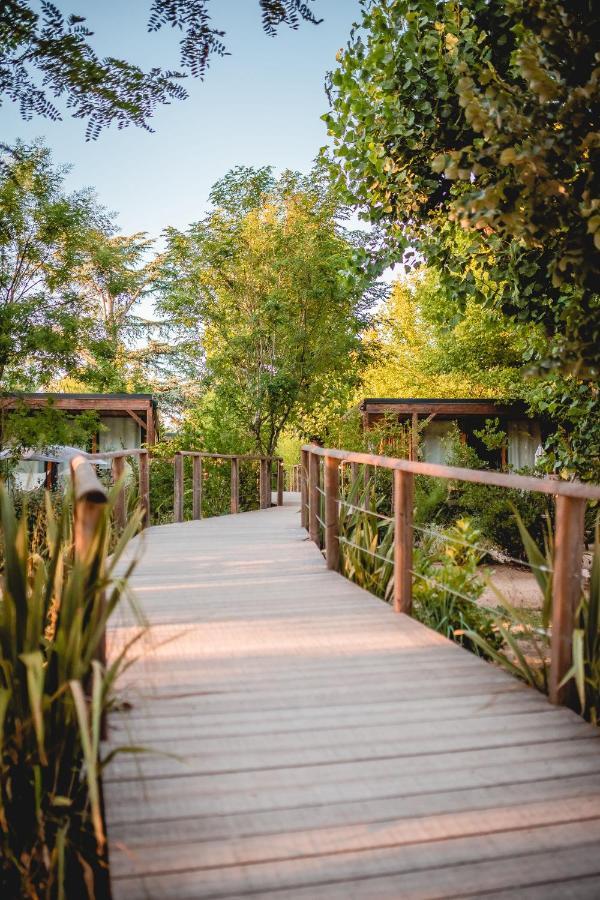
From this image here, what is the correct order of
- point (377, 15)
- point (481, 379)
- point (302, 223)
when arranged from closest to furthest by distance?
point (377, 15) < point (302, 223) < point (481, 379)

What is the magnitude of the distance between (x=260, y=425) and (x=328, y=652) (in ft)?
39.9

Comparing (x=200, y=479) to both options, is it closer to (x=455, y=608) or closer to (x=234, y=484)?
(x=234, y=484)

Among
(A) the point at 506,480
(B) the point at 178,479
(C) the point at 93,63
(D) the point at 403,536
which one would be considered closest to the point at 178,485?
(B) the point at 178,479

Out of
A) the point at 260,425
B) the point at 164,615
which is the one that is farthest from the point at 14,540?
the point at 260,425

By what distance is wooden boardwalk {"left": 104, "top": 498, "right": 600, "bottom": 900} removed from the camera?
1797 millimetres

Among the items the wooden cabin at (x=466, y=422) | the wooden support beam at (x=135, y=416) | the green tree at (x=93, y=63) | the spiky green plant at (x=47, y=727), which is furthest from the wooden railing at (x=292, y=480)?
the spiky green plant at (x=47, y=727)

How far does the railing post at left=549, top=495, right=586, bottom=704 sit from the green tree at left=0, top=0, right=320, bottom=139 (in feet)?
7.19

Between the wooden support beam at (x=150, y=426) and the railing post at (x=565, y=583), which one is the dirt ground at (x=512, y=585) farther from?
the wooden support beam at (x=150, y=426)

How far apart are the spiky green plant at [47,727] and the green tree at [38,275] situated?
8424mm

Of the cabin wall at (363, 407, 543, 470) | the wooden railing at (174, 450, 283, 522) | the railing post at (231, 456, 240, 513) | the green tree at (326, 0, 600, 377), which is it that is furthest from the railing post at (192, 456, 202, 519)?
the cabin wall at (363, 407, 543, 470)

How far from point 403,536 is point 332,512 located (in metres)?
1.43

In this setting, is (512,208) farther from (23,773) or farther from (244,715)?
(23,773)

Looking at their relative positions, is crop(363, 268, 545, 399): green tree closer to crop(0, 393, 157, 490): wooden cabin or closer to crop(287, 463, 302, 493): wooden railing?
crop(287, 463, 302, 493): wooden railing

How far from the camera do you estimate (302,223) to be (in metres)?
14.9
